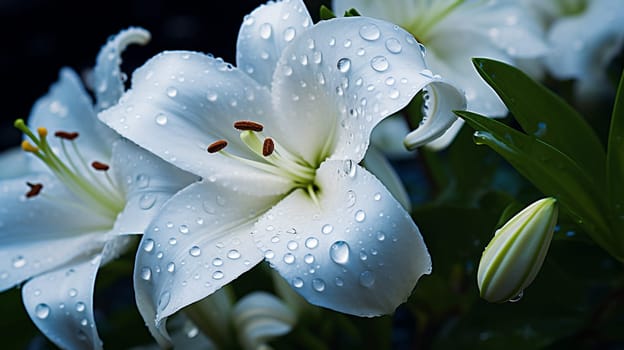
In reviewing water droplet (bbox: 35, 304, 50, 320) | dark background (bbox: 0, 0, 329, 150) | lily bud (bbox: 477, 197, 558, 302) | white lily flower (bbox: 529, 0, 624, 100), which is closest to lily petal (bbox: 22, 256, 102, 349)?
water droplet (bbox: 35, 304, 50, 320)

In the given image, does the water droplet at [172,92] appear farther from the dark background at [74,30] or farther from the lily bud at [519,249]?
the dark background at [74,30]

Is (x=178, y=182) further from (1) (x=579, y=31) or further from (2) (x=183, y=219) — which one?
(1) (x=579, y=31)

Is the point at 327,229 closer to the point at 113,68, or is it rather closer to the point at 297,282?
the point at 297,282

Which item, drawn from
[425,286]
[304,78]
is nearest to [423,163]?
[425,286]

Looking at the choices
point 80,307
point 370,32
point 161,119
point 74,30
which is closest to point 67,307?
point 80,307

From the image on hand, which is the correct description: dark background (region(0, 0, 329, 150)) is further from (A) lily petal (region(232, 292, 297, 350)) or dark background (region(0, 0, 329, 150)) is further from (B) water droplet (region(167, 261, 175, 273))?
(B) water droplet (region(167, 261, 175, 273))

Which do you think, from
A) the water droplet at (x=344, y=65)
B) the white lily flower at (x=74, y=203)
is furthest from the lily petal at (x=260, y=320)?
the water droplet at (x=344, y=65)

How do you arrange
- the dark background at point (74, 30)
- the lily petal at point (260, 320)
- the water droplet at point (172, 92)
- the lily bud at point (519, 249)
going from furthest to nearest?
the dark background at point (74, 30), the lily petal at point (260, 320), the water droplet at point (172, 92), the lily bud at point (519, 249)
